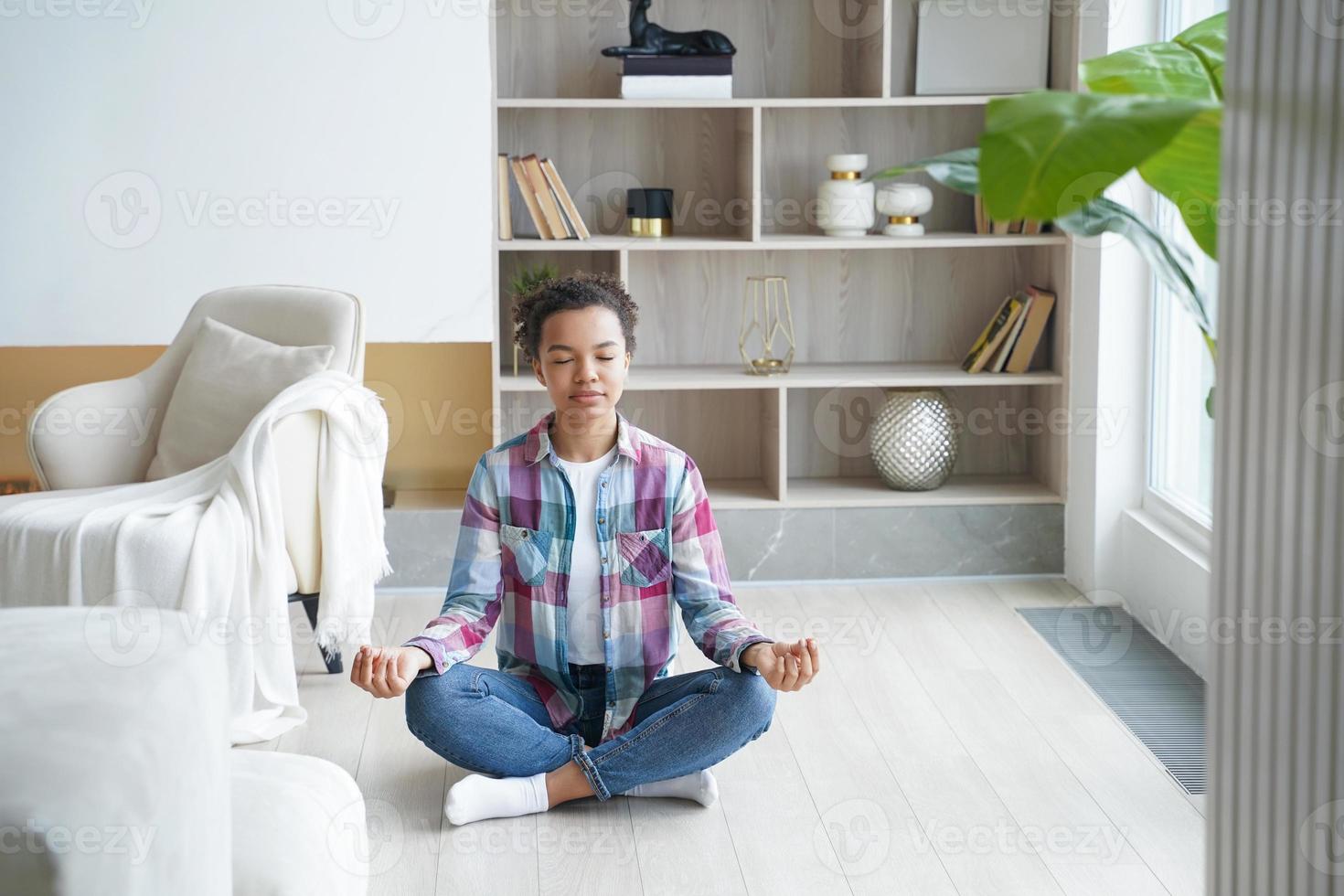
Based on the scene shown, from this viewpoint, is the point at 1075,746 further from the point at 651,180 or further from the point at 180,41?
the point at 180,41

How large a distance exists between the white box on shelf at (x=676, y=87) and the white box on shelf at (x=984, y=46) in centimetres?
54

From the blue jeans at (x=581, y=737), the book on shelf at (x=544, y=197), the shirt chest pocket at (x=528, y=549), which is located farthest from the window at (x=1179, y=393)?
the shirt chest pocket at (x=528, y=549)

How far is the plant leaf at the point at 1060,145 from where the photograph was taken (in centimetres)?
83

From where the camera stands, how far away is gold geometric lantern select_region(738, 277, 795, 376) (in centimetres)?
394

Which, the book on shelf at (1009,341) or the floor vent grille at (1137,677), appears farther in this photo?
the book on shelf at (1009,341)

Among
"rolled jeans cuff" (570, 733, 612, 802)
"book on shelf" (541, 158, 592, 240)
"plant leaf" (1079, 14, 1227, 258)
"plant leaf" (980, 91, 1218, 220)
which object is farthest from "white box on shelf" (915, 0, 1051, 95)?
"plant leaf" (980, 91, 1218, 220)

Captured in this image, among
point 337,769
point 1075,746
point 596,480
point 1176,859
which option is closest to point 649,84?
point 596,480

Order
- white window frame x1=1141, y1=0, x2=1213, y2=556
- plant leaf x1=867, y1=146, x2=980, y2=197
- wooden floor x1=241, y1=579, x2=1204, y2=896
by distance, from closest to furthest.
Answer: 1. plant leaf x1=867, y1=146, x2=980, y2=197
2. wooden floor x1=241, y1=579, x2=1204, y2=896
3. white window frame x1=1141, y1=0, x2=1213, y2=556

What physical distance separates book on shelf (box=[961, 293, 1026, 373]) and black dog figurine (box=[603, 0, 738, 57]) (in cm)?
99

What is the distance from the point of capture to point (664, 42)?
3613mm

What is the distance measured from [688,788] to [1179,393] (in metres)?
1.70

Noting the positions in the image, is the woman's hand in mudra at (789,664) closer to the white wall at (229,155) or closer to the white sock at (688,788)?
the white sock at (688,788)

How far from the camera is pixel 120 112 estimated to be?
3.45m

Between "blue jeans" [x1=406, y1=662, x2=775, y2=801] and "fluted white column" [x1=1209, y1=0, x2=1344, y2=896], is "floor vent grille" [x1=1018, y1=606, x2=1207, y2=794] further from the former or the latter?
"fluted white column" [x1=1209, y1=0, x2=1344, y2=896]
